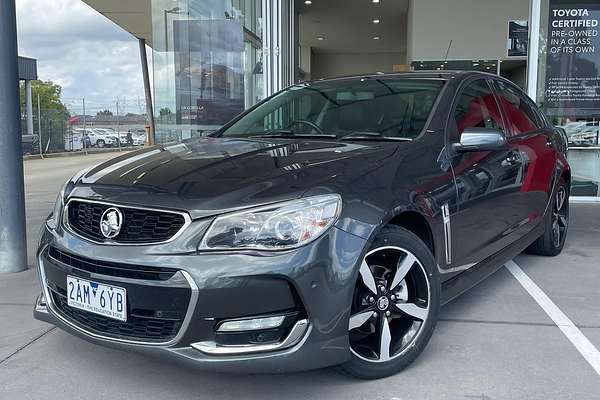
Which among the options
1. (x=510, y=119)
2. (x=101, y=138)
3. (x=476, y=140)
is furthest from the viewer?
(x=101, y=138)

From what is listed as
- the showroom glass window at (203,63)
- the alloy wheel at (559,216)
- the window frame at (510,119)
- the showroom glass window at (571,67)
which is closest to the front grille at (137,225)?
the window frame at (510,119)

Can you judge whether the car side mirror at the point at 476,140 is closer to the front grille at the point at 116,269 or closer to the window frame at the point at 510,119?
the window frame at the point at 510,119

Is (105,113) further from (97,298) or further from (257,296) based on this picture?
(257,296)

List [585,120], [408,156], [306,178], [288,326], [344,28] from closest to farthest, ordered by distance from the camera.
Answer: [288,326] < [306,178] < [408,156] < [585,120] < [344,28]

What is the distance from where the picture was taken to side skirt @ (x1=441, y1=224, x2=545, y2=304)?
3.12m

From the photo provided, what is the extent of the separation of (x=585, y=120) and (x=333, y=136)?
635 centimetres

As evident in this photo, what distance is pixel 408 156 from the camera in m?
2.90

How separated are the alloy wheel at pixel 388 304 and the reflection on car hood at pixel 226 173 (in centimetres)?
44

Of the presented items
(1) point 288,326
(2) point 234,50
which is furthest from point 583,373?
(2) point 234,50

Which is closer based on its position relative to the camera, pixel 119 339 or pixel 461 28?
pixel 119 339

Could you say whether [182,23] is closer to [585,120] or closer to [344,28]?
[585,120]

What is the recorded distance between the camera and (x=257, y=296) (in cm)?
219

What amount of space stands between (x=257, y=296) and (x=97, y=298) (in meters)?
0.72

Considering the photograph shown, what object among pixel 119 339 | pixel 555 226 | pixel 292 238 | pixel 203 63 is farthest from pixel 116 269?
pixel 203 63
